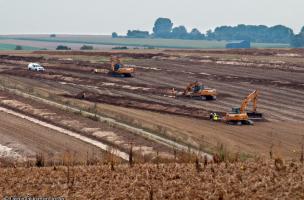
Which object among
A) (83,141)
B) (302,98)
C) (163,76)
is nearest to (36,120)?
(83,141)

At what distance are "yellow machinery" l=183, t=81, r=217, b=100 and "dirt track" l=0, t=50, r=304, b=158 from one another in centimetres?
117

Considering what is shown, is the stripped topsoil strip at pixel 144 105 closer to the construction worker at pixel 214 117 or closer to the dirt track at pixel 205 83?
the dirt track at pixel 205 83

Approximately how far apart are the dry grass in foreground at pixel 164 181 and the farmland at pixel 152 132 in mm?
31

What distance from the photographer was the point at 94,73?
83125mm

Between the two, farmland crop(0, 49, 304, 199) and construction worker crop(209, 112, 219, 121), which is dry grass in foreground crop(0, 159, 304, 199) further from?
construction worker crop(209, 112, 219, 121)

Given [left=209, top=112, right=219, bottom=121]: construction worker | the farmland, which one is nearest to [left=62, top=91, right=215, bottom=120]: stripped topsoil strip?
the farmland

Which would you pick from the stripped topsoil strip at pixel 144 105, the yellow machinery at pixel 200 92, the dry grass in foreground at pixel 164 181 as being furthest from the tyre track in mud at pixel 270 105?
the dry grass in foreground at pixel 164 181

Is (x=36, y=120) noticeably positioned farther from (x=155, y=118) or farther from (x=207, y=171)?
(x=207, y=171)

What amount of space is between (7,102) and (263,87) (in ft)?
107

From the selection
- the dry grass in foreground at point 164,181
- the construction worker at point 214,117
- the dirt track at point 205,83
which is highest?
the dry grass in foreground at point 164,181

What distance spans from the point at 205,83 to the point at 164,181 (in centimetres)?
5617

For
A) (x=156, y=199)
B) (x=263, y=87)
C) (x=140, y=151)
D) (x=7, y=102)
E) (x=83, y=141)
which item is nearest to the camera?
(x=156, y=199)

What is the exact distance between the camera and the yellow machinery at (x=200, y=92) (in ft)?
181

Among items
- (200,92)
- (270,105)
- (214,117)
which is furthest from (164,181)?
(200,92)
